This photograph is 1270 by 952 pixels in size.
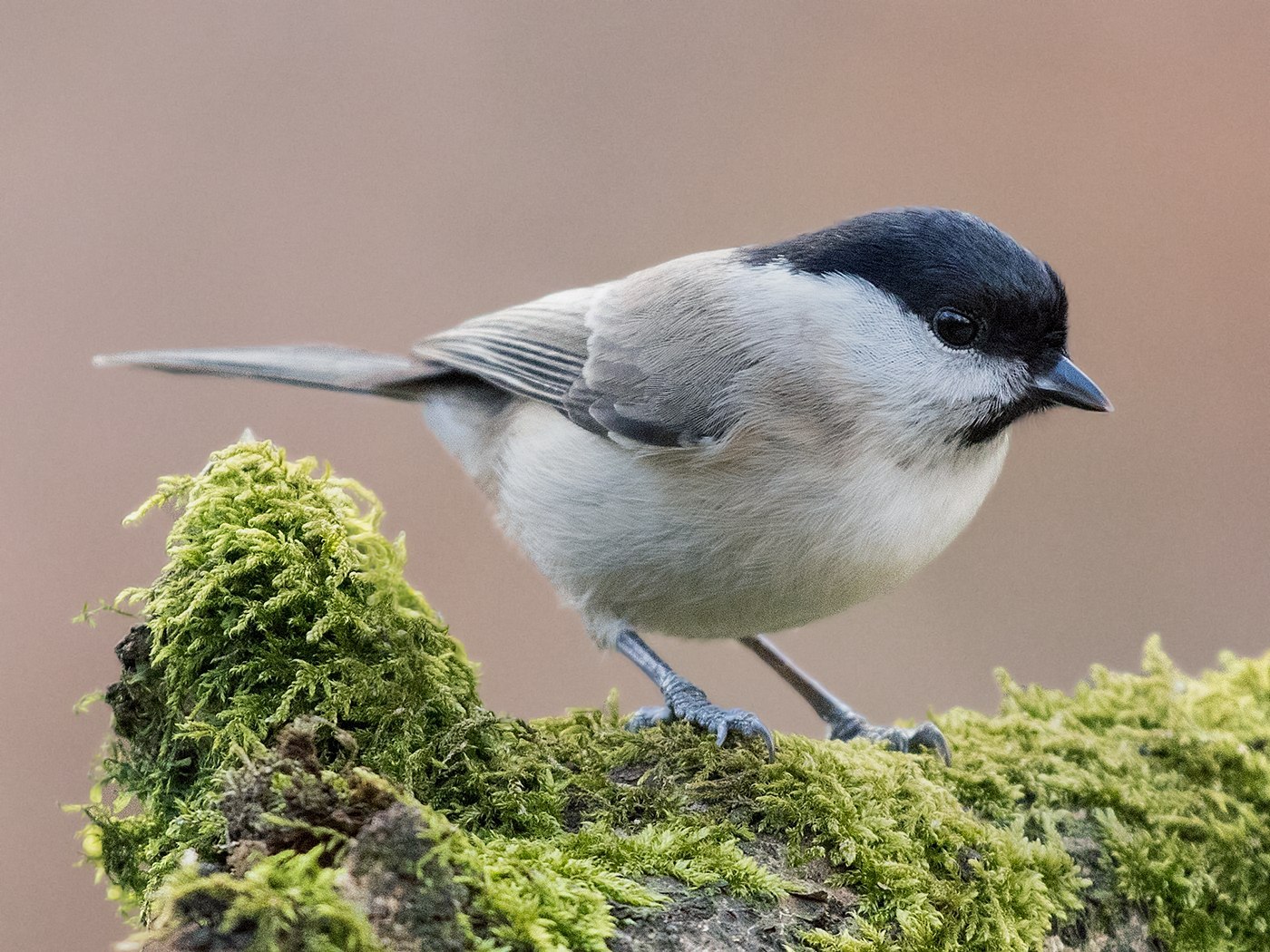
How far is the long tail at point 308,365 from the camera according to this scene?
122 inches

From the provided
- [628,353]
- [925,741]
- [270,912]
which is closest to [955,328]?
[628,353]

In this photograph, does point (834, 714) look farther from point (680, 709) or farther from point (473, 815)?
point (473, 815)

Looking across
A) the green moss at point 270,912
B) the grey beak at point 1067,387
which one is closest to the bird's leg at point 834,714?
the grey beak at point 1067,387

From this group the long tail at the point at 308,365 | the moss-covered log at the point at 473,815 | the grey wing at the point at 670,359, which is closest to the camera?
the moss-covered log at the point at 473,815

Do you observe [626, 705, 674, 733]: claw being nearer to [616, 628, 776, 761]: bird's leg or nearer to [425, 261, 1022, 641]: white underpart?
[616, 628, 776, 761]: bird's leg

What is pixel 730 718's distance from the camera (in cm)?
217

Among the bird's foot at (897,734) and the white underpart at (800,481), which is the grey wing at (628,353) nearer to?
the white underpart at (800,481)

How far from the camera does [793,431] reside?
233 cm

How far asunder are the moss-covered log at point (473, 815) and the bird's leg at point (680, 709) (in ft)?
0.23

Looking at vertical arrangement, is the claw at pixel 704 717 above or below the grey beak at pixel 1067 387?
below

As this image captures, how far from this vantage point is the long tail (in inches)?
122

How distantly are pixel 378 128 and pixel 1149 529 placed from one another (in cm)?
436

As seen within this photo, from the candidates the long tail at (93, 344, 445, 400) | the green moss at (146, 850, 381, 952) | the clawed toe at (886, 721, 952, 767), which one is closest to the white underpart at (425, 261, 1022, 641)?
the clawed toe at (886, 721, 952, 767)

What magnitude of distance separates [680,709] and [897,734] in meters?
0.55
